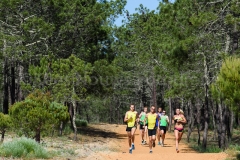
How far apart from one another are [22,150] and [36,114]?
354 cm

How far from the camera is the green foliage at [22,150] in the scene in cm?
991

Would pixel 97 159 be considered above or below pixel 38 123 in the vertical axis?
below

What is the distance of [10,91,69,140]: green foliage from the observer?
13.7 metres

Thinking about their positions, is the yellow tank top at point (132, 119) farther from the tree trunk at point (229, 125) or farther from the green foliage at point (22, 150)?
the tree trunk at point (229, 125)

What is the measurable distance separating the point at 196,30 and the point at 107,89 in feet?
39.6

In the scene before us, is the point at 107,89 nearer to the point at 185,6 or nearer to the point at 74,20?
the point at 74,20

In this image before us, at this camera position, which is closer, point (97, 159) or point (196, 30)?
point (97, 159)

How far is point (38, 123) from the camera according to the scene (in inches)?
554

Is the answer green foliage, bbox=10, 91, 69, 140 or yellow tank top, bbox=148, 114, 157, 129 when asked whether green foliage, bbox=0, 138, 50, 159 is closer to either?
green foliage, bbox=10, 91, 69, 140

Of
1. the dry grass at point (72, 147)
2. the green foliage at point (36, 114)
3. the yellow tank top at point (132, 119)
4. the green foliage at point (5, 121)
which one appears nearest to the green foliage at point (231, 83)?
the yellow tank top at point (132, 119)

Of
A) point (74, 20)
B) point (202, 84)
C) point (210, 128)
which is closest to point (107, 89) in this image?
point (74, 20)

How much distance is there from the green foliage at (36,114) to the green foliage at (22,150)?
2915 millimetres

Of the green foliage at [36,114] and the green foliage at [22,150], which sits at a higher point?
the green foliage at [36,114]

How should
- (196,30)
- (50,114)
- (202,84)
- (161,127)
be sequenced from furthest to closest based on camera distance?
(202,84) → (161,127) → (196,30) → (50,114)
